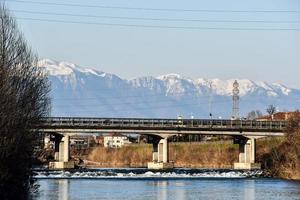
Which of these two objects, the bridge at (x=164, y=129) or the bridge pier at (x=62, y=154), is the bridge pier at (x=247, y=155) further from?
the bridge pier at (x=62, y=154)

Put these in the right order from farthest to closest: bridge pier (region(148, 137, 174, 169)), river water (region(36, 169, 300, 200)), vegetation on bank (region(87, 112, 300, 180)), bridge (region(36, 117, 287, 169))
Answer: bridge pier (region(148, 137, 174, 169)) → bridge (region(36, 117, 287, 169)) → vegetation on bank (region(87, 112, 300, 180)) → river water (region(36, 169, 300, 200))

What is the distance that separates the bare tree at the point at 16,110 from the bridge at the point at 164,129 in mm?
77724

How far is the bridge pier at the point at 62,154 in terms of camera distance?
484 feet

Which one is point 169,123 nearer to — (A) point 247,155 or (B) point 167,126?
(B) point 167,126

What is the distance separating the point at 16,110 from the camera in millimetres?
59812

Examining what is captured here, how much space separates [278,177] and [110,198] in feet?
158

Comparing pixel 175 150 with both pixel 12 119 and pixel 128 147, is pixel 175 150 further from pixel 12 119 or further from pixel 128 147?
pixel 12 119

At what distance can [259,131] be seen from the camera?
151 m

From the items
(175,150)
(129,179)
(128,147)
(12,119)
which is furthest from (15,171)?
(128,147)

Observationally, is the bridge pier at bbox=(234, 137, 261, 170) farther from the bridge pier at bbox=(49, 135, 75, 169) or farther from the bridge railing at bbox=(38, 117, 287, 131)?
the bridge pier at bbox=(49, 135, 75, 169)

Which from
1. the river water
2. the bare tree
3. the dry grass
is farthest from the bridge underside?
the bare tree

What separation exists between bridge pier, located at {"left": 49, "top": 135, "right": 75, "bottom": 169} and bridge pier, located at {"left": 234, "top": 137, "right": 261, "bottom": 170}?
27.1 meters

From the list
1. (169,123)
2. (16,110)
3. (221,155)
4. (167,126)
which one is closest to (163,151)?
(167,126)

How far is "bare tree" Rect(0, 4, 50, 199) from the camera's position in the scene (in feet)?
187
